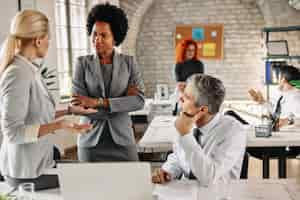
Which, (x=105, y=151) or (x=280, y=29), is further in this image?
(x=280, y=29)

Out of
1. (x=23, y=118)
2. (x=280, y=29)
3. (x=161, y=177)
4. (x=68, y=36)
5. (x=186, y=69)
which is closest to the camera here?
(x=23, y=118)

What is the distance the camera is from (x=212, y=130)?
72.8 inches

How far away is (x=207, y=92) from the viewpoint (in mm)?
1807

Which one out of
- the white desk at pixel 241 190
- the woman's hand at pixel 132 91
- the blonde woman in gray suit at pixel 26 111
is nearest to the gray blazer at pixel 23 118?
the blonde woman in gray suit at pixel 26 111

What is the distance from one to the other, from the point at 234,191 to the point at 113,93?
100cm

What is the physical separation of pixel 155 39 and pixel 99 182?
6400mm

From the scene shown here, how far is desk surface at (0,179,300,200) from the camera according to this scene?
1531 millimetres

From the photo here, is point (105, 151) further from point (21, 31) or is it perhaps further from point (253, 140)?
point (253, 140)

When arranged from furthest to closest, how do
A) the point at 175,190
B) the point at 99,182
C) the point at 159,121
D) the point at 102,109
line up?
1. the point at 159,121
2. the point at 102,109
3. the point at 175,190
4. the point at 99,182

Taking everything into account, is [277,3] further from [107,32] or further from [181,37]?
[107,32]

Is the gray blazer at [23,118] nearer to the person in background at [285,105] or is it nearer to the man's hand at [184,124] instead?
the man's hand at [184,124]

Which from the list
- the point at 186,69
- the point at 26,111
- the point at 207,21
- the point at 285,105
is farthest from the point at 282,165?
the point at 207,21

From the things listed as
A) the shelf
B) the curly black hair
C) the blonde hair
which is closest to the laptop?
the blonde hair

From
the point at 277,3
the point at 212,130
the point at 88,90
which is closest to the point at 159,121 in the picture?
the point at 88,90
